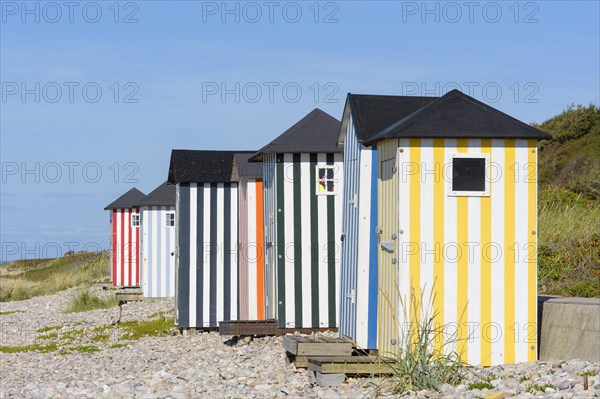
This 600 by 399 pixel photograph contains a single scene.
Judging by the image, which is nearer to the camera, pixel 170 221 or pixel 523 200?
pixel 523 200

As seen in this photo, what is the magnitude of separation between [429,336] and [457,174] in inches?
64.9

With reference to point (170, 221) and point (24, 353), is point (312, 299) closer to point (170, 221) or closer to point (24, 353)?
point (24, 353)

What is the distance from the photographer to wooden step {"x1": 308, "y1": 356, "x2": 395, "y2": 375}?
9.48 m

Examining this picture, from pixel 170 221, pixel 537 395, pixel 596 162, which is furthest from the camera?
pixel 596 162

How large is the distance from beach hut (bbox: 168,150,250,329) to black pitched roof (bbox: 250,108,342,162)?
2479mm

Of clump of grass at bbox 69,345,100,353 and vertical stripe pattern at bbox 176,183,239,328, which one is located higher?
vertical stripe pattern at bbox 176,183,239,328

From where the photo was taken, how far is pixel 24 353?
659 inches

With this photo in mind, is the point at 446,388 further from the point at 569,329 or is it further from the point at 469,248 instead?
the point at 569,329

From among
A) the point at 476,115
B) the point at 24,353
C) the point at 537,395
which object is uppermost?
the point at 476,115

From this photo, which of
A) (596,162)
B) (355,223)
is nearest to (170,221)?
(596,162)

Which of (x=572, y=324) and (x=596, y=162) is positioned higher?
(x=596, y=162)

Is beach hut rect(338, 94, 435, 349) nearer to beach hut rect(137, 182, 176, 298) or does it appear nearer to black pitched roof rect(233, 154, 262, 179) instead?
black pitched roof rect(233, 154, 262, 179)

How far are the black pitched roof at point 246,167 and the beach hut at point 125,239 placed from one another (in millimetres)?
13935

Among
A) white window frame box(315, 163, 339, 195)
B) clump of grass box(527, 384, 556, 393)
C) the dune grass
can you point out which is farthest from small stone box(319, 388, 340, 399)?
the dune grass
